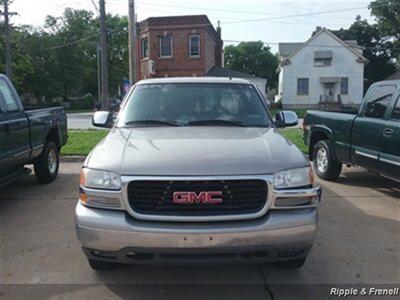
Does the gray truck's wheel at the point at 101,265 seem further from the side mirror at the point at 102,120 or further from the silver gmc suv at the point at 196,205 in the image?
the side mirror at the point at 102,120

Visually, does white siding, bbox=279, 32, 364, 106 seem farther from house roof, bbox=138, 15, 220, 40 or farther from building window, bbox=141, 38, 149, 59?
building window, bbox=141, 38, 149, 59

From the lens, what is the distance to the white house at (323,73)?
48.4 metres

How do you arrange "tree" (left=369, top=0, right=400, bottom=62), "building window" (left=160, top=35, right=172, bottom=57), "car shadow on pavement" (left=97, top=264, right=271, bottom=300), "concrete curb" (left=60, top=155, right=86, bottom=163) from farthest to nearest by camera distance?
"tree" (left=369, top=0, right=400, bottom=62), "building window" (left=160, top=35, right=172, bottom=57), "concrete curb" (left=60, top=155, right=86, bottom=163), "car shadow on pavement" (left=97, top=264, right=271, bottom=300)

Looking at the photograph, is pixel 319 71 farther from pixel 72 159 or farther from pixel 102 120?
pixel 102 120

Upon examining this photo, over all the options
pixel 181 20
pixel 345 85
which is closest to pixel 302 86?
pixel 345 85

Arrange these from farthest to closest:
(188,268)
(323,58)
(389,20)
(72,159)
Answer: (389,20), (323,58), (72,159), (188,268)

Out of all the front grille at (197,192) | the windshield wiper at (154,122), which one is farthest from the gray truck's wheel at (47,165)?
the front grille at (197,192)

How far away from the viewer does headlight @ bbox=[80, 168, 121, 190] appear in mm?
3682

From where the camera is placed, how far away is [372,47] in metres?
66.8

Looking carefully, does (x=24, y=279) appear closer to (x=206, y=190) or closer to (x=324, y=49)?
(x=206, y=190)

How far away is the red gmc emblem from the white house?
4636cm

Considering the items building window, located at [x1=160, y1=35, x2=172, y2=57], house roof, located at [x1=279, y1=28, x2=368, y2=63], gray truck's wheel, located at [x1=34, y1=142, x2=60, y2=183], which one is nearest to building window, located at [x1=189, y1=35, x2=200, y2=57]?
building window, located at [x1=160, y1=35, x2=172, y2=57]

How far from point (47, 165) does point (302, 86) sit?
43.7 metres

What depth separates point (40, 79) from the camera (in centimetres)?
5547
